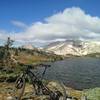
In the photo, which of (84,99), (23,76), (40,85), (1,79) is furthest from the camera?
(1,79)

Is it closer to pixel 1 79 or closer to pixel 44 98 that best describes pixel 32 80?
pixel 44 98

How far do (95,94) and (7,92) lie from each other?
817 cm

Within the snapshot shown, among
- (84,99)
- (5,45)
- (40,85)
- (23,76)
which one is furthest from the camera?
(5,45)

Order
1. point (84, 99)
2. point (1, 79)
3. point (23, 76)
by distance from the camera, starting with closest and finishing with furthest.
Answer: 1. point (23, 76)
2. point (84, 99)
3. point (1, 79)

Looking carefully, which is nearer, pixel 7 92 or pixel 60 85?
pixel 60 85

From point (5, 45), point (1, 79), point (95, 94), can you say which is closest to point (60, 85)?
point (95, 94)

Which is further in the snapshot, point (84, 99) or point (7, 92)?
point (7, 92)

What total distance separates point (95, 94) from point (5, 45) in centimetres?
9700

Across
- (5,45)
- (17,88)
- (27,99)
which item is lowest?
(27,99)

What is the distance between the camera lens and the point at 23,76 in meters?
16.9

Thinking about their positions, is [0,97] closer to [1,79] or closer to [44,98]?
[44,98]

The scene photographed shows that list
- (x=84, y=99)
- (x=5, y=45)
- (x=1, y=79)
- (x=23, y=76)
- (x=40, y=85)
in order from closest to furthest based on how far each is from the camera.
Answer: (x=23, y=76), (x=40, y=85), (x=84, y=99), (x=1, y=79), (x=5, y=45)

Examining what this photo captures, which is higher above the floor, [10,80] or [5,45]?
[5,45]

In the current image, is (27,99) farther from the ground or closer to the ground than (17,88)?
closer to the ground
